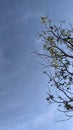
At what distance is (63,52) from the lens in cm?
2672

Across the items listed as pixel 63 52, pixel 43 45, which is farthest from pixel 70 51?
pixel 43 45

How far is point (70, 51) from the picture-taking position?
26.3 metres

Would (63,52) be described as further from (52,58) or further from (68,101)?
(68,101)

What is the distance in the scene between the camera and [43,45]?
1097 inches

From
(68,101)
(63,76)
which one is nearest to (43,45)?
(63,76)

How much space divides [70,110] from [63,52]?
4465 millimetres

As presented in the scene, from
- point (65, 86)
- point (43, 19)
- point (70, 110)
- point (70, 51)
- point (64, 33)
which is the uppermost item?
point (43, 19)

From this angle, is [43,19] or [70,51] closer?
[70,51]

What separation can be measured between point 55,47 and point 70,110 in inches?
202

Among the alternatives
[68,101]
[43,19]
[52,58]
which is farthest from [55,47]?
[68,101]

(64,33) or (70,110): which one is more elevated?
(64,33)

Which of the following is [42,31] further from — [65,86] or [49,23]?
[65,86]

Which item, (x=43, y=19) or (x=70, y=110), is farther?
(x=43, y=19)

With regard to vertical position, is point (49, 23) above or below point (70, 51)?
above
